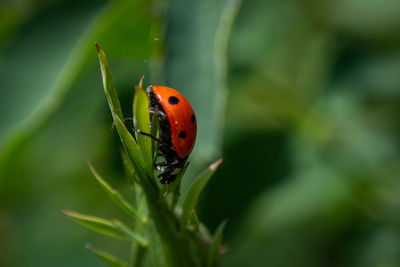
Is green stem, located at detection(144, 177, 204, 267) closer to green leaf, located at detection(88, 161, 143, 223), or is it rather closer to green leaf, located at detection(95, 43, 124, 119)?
green leaf, located at detection(88, 161, 143, 223)

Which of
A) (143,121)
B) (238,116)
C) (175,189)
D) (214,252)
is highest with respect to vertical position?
(143,121)

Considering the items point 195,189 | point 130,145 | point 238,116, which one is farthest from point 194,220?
point 238,116

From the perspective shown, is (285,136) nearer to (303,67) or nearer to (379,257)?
(303,67)

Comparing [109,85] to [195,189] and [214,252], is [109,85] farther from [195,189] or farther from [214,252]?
[214,252]

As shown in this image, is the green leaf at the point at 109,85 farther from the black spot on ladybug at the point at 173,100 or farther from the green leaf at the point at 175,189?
the black spot on ladybug at the point at 173,100

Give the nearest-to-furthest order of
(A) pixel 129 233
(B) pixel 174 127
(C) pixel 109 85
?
1. (C) pixel 109 85
2. (A) pixel 129 233
3. (B) pixel 174 127

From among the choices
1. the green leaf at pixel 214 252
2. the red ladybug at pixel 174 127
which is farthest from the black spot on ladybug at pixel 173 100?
the green leaf at pixel 214 252

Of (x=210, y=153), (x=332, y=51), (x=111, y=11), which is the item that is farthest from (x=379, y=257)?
(x=111, y=11)
